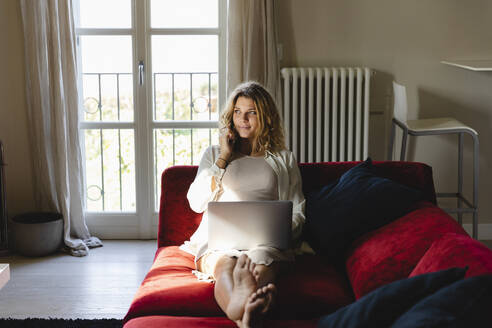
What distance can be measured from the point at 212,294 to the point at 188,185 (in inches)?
25.8

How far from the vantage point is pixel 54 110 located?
393 cm

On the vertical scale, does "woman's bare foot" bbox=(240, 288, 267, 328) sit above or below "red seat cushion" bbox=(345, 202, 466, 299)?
below

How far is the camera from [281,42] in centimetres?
405

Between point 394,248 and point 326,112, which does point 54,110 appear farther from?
point 394,248

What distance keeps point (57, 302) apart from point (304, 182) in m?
1.46

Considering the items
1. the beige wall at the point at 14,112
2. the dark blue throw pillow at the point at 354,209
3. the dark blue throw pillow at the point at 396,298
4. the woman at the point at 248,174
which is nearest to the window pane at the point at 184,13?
the beige wall at the point at 14,112

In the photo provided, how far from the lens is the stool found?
12.2 feet

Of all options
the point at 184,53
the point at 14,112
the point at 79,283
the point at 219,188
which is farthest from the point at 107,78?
the point at 219,188

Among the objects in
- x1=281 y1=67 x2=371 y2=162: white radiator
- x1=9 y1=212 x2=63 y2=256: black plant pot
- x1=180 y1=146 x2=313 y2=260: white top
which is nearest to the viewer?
x1=180 y1=146 x2=313 y2=260: white top

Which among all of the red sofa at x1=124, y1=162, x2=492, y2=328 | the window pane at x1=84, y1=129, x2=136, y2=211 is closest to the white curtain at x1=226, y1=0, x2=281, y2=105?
the window pane at x1=84, y1=129, x2=136, y2=211

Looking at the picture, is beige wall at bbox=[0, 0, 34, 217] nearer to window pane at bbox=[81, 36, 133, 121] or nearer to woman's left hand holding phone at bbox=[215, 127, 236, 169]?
window pane at bbox=[81, 36, 133, 121]

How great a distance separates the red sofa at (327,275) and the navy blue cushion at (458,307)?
29cm

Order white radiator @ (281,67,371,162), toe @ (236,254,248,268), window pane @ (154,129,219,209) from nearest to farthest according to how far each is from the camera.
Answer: toe @ (236,254,248,268) → white radiator @ (281,67,371,162) → window pane @ (154,129,219,209)

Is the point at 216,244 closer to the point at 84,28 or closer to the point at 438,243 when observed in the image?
the point at 438,243
